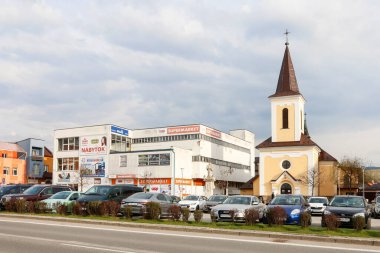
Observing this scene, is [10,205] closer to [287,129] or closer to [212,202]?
[212,202]

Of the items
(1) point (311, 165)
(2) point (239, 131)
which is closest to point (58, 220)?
(1) point (311, 165)

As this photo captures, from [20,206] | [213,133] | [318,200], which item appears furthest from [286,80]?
[20,206]

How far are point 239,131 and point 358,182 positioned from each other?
31.7 metres

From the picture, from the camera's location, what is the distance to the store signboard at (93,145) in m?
73.2

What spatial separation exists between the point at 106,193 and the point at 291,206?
35.1 feet

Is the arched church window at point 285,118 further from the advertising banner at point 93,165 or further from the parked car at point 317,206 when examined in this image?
the parked car at point 317,206

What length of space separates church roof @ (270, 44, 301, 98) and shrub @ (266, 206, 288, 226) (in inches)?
1889

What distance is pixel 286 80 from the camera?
66.1m

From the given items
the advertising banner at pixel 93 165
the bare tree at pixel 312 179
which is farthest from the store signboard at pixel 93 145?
the bare tree at pixel 312 179

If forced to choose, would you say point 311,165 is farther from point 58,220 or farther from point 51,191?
point 58,220

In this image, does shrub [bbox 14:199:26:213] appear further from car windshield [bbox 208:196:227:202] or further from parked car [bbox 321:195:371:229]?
parked car [bbox 321:195:371:229]

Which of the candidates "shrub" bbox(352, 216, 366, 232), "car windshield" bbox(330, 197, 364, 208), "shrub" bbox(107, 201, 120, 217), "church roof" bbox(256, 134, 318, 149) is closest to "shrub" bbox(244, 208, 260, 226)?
"shrub" bbox(352, 216, 366, 232)

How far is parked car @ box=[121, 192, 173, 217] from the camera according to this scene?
71.2ft

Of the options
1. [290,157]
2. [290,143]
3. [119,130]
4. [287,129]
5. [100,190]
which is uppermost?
[119,130]
